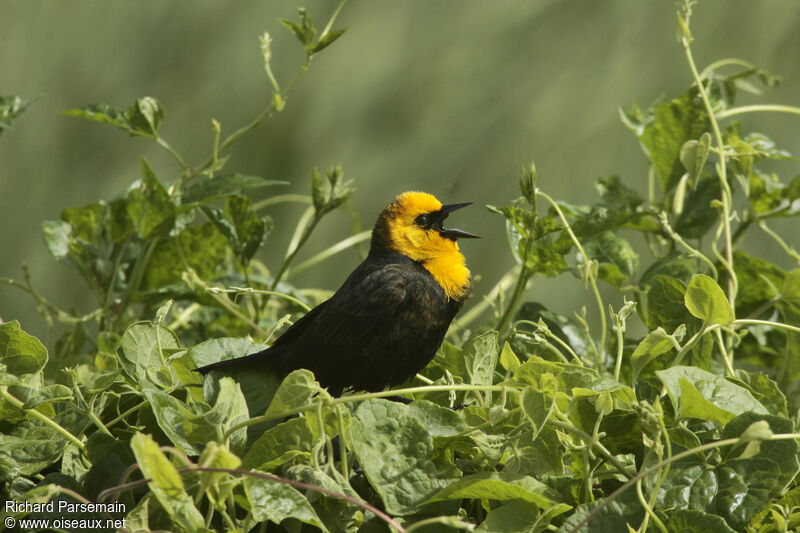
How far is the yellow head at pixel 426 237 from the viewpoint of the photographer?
151cm

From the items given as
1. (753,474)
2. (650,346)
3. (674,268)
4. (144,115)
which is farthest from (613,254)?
(144,115)

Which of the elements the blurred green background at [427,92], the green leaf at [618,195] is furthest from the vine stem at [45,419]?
the blurred green background at [427,92]

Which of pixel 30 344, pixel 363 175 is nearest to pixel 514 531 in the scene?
pixel 30 344

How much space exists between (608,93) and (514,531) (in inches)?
65.7

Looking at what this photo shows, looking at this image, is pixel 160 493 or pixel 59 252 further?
pixel 59 252

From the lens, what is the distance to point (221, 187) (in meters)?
1.47

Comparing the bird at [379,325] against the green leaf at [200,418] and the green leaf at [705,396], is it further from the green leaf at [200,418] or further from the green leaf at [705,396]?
the green leaf at [705,396]

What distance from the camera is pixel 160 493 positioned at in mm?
732

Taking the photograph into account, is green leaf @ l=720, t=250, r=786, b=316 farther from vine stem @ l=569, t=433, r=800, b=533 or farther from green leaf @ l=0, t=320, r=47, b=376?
green leaf @ l=0, t=320, r=47, b=376

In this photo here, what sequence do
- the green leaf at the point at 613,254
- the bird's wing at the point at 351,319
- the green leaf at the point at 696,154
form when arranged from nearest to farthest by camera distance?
the green leaf at the point at 696,154 < the bird's wing at the point at 351,319 < the green leaf at the point at 613,254

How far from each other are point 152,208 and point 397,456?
0.79 m

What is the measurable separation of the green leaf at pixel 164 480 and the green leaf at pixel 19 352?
0.31 metres

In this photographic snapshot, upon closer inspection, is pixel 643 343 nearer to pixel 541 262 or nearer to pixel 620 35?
pixel 541 262

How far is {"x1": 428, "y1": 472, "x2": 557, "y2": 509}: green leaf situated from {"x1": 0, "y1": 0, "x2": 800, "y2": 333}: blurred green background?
1.34 meters
